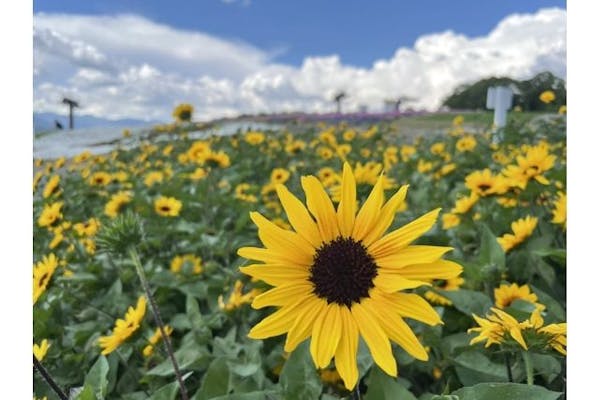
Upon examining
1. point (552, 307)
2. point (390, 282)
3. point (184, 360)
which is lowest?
point (184, 360)

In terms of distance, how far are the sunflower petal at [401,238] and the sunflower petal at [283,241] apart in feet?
0.19

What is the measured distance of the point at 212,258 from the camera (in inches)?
67.9

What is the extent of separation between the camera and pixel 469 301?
36.1 inches

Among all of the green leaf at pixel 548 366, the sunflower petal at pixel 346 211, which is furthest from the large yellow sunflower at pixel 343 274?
the green leaf at pixel 548 366

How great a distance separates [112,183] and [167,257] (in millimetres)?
1022

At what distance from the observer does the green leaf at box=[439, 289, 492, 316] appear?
90 centimetres

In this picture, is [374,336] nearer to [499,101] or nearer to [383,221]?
[383,221]

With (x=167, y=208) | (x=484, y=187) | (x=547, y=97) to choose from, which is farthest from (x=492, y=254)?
(x=547, y=97)

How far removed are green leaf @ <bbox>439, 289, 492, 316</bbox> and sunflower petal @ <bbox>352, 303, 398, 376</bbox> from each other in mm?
428

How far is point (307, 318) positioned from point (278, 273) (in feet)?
0.15

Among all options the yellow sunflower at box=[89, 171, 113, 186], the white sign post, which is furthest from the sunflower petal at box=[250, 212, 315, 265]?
the white sign post

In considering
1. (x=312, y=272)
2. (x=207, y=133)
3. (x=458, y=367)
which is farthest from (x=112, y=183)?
(x=312, y=272)

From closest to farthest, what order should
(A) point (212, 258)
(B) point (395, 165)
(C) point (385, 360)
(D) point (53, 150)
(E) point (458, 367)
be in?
(C) point (385, 360), (E) point (458, 367), (A) point (212, 258), (B) point (395, 165), (D) point (53, 150)
